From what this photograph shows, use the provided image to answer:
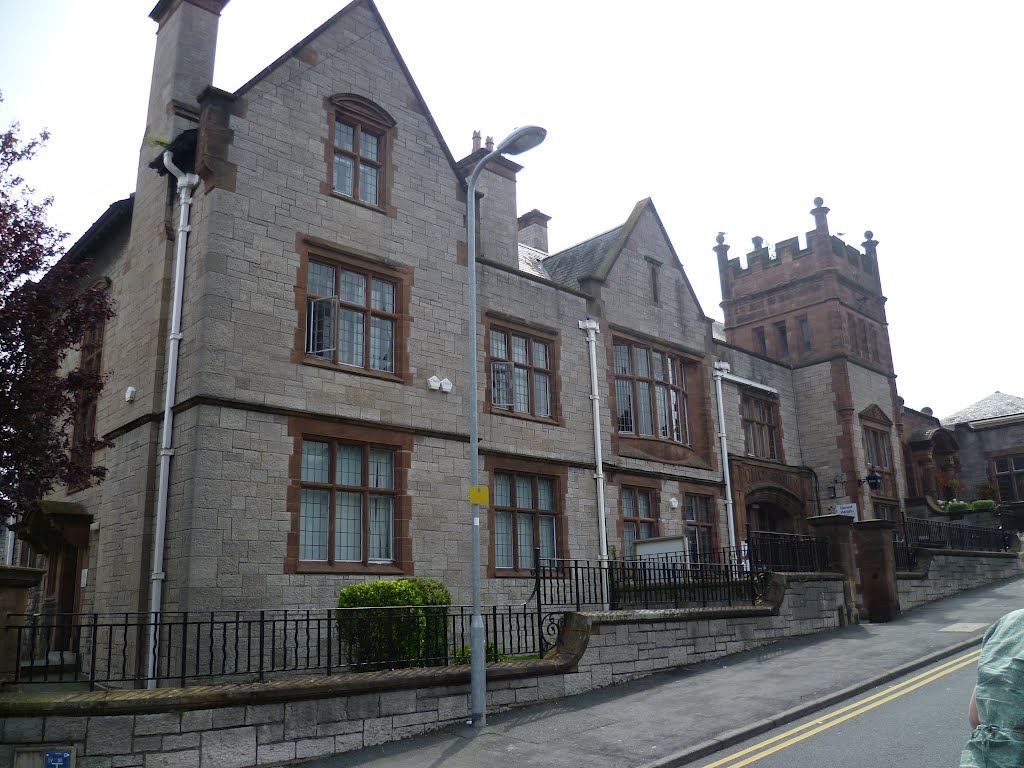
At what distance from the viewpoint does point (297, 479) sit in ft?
49.7

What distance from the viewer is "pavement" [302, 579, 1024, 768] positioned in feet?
33.8

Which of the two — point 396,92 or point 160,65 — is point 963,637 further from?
point 160,65

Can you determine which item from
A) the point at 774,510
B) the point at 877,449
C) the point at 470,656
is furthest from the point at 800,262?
the point at 470,656

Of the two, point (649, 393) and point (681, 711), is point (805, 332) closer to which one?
point (649, 393)

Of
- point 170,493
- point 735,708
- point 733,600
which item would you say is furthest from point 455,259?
point 735,708

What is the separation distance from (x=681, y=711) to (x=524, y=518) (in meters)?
7.54

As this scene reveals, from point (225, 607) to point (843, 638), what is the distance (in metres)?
11.9

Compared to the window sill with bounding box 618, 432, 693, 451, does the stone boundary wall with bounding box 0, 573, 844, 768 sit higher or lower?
lower

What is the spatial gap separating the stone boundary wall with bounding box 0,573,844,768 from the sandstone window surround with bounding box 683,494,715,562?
8.83m

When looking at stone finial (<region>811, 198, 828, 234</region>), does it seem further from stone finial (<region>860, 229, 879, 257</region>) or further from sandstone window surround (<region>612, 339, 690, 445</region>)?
sandstone window surround (<region>612, 339, 690, 445</region>)

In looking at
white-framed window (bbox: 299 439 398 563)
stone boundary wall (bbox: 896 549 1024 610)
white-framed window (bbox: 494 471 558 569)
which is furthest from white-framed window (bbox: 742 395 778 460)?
white-framed window (bbox: 299 439 398 563)

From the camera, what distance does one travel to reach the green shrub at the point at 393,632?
12.2 meters

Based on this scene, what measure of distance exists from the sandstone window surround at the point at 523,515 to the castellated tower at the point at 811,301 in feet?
46.3

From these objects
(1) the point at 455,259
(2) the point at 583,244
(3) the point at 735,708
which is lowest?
(3) the point at 735,708
